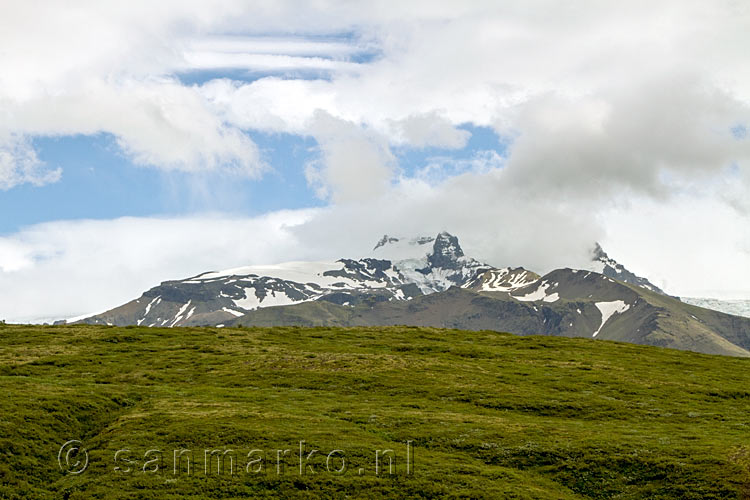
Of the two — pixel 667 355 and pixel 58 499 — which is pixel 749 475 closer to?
pixel 58 499

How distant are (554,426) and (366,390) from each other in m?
21.2

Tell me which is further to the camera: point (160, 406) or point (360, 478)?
point (160, 406)

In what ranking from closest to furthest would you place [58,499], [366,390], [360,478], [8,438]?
[58,499] → [360,478] → [8,438] → [366,390]

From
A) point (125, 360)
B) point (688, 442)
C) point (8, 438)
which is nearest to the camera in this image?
point (8, 438)

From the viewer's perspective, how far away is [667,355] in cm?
9750

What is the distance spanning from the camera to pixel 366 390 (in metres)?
69.7

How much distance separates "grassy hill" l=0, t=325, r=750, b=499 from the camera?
42438mm

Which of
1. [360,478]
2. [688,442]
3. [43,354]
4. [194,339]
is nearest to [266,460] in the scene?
[360,478]

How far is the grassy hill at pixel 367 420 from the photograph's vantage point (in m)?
42.4

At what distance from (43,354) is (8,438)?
3963cm

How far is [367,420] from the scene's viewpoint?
55.4 m

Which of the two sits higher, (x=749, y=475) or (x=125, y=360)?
(x=125, y=360)

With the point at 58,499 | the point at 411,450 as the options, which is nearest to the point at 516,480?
the point at 411,450

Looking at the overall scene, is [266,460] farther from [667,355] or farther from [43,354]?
[667,355]
